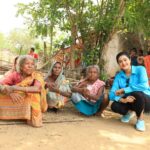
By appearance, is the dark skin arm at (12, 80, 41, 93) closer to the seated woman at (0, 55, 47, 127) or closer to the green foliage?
the seated woman at (0, 55, 47, 127)

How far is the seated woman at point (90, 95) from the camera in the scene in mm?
5793

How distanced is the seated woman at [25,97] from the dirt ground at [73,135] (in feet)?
0.48

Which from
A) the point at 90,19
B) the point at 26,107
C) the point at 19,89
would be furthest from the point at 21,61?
the point at 90,19

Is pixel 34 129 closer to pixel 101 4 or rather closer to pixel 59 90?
pixel 59 90

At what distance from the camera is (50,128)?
5094 millimetres

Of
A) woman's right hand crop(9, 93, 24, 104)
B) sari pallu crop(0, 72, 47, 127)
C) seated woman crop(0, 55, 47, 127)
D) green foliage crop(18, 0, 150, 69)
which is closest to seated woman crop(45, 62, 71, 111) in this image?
seated woman crop(0, 55, 47, 127)

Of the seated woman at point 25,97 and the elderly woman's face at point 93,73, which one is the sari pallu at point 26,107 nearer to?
the seated woman at point 25,97

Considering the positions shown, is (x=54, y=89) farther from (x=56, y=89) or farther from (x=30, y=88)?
(x=30, y=88)

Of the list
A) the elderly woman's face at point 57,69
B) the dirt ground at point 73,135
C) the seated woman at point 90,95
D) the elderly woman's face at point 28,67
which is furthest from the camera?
the elderly woman's face at point 57,69

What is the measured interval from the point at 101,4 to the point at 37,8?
2.56m

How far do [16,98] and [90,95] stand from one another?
129cm

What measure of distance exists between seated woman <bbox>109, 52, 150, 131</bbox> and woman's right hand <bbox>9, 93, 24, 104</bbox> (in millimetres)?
1425

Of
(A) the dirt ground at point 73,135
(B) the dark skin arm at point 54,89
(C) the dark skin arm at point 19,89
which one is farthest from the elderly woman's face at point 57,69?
(C) the dark skin arm at point 19,89

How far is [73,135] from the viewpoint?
4.81 m
